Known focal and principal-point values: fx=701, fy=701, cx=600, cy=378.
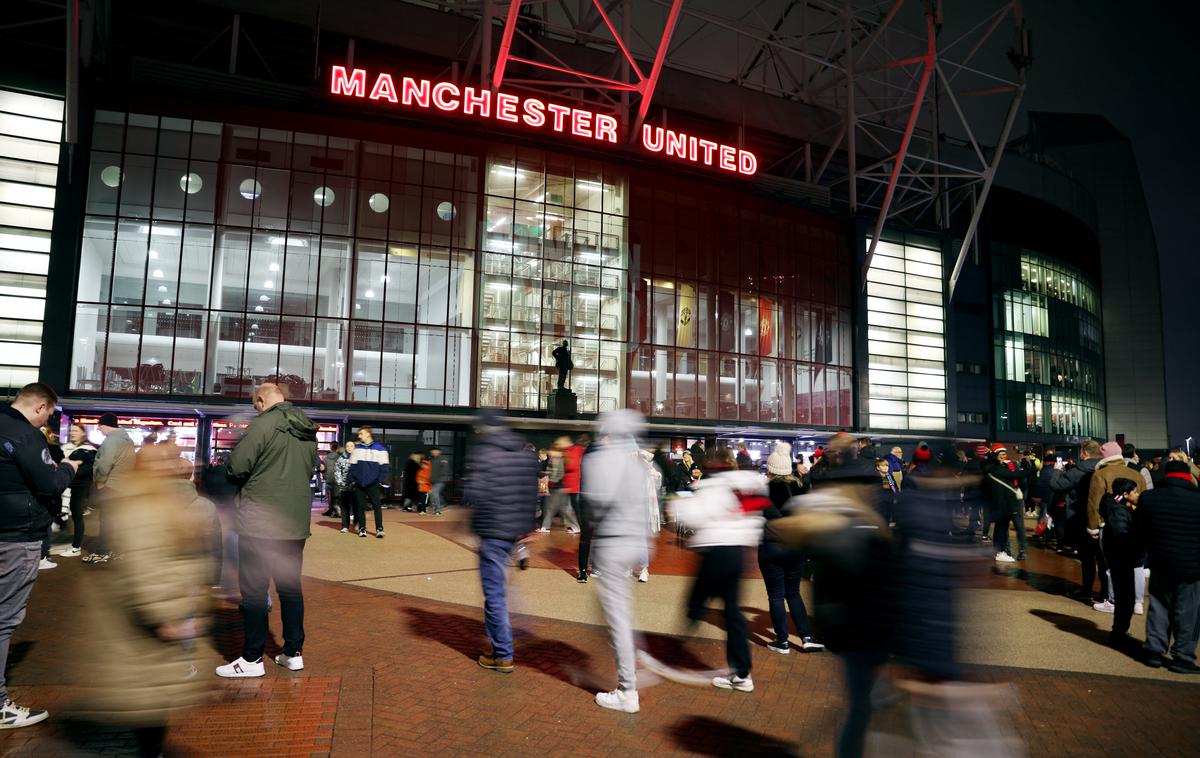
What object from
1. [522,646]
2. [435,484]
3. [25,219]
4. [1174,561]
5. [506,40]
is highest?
[506,40]

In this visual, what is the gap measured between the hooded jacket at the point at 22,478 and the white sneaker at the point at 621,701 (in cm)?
380

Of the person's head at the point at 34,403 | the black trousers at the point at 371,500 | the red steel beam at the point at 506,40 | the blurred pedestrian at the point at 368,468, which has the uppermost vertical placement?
the red steel beam at the point at 506,40

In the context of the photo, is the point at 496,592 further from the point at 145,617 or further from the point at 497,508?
the point at 145,617

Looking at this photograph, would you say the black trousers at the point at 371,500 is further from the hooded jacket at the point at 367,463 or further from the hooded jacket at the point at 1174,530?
the hooded jacket at the point at 1174,530

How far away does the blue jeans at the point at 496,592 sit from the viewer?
5.54 meters

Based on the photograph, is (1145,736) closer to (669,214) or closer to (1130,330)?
(669,214)

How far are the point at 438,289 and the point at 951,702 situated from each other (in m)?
26.1

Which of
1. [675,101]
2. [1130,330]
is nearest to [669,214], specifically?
[675,101]

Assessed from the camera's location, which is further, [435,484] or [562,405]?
[562,405]

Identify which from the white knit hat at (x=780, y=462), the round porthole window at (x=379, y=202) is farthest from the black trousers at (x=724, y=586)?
the round porthole window at (x=379, y=202)

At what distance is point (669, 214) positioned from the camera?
31500 millimetres

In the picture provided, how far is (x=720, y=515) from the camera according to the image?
16.6ft

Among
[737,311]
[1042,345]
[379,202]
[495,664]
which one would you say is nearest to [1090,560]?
[495,664]

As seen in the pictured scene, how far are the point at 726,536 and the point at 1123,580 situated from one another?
4897mm
